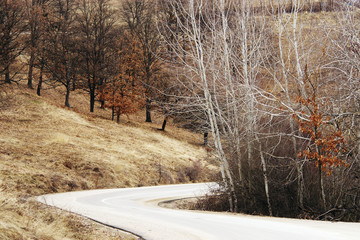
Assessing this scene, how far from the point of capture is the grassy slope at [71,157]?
10.7m

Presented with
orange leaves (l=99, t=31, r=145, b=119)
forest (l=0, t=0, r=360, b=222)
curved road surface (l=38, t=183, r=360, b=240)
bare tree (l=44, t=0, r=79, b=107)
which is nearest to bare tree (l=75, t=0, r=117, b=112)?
bare tree (l=44, t=0, r=79, b=107)

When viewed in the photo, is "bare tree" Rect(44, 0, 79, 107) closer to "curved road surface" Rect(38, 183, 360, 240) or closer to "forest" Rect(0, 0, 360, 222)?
"forest" Rect(0, 0, 360, 222)

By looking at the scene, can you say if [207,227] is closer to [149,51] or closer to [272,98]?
[272,98]

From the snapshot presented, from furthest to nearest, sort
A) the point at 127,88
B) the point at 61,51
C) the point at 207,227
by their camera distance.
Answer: the point at 61,51 → the point at 127,88 → the point at 207,227

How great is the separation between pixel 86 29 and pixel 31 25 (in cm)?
628

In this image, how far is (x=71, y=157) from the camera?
26531 mm

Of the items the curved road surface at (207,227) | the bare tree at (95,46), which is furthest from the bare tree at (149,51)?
the curved road surface at (207,227)

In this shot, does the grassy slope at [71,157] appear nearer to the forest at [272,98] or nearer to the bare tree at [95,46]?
the bare tree at [95,46]

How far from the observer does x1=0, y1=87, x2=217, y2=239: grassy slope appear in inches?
422

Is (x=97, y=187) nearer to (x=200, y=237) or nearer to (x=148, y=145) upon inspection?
(x=148, y=145)

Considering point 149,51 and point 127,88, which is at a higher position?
point 149,51

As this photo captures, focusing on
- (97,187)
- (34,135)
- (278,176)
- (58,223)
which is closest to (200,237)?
(58,223)

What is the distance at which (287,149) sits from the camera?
14406 millimetres

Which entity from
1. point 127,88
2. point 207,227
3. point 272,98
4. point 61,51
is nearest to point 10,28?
point 61,51
